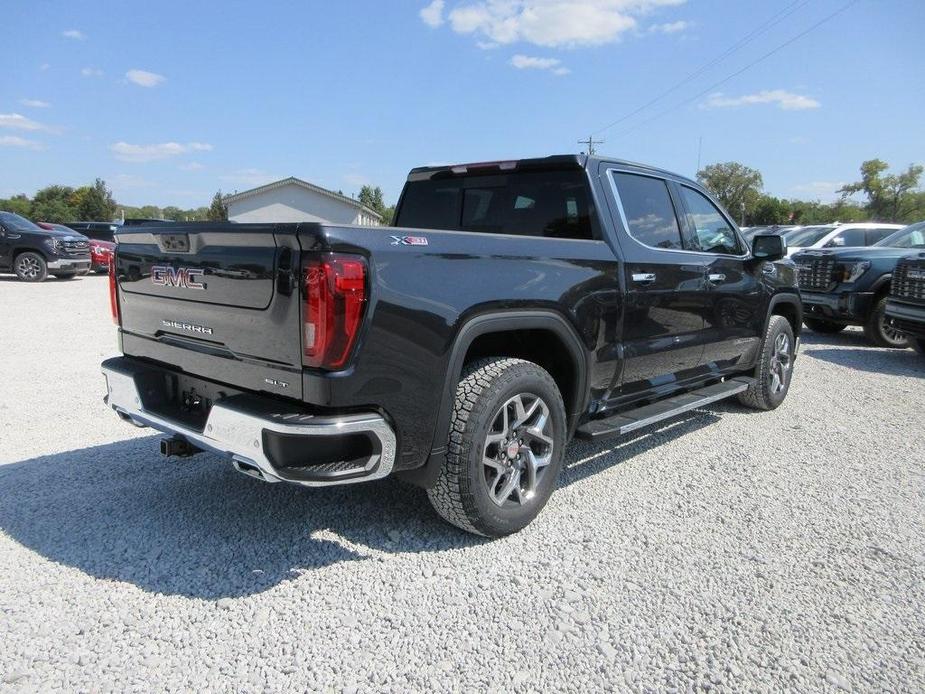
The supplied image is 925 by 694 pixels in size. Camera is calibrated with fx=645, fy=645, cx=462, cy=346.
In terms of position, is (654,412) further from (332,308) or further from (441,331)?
(332,308)

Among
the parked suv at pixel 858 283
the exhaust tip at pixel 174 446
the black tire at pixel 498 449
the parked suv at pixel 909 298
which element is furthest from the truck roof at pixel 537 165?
the parked suv at pixel 858 283

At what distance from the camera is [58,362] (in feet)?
22.1

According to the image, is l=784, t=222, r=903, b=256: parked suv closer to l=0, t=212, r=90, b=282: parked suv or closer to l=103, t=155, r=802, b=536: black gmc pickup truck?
l=103, t=155, r=802, b=536: black gmc pickup truck

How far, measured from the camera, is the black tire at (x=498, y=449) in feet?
9.23

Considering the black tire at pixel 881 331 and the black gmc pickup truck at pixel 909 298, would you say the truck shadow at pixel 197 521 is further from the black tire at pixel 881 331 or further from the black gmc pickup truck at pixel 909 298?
the black tire at pixel 881 331

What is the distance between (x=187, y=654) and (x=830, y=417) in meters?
5.28

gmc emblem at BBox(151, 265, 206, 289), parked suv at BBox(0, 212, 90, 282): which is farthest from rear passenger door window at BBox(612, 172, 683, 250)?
parked suv at BBox(0, 212, 90, 282)

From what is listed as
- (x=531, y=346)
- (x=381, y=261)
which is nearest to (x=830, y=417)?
(x=531, y=346)

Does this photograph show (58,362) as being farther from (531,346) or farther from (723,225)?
(723,225)

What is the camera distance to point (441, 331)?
2.64m

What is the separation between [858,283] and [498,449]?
8.32 meters

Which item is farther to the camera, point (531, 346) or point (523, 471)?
point (531, 346)

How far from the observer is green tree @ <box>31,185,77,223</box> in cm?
6378

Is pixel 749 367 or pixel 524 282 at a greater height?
pixel 524 282
